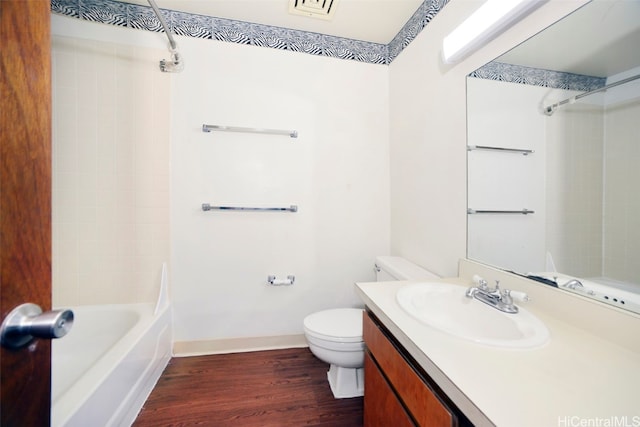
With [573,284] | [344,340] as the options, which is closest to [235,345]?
[344,340]

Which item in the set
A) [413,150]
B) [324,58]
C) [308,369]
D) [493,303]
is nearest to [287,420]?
[308,369]

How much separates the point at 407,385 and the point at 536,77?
47.3 inches

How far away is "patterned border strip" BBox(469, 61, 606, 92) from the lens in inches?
31.7

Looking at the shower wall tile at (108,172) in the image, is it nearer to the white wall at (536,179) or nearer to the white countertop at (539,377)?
the white countertop at (539,377)

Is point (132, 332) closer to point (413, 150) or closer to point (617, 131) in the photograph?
point (413, 150)

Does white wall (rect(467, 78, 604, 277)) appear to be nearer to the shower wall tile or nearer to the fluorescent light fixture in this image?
the fluorescent light fixture

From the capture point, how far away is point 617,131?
0.72 meters

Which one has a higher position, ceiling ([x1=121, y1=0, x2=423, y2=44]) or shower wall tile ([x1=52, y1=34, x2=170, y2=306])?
ceiling ([x1=121, y1=0, x2=423, y2=44])

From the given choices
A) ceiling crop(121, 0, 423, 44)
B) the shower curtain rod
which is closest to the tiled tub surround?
the shower curtain rod

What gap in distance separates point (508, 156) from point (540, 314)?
638 mm

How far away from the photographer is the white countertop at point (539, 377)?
0.44m

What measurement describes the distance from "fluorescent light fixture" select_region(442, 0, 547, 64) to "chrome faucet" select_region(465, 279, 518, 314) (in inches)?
39.5

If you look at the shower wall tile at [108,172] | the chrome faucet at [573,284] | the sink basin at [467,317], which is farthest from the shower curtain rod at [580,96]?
the shower wall tile at [108,172]

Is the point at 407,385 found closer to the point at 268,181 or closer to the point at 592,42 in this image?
the point at 592,42
